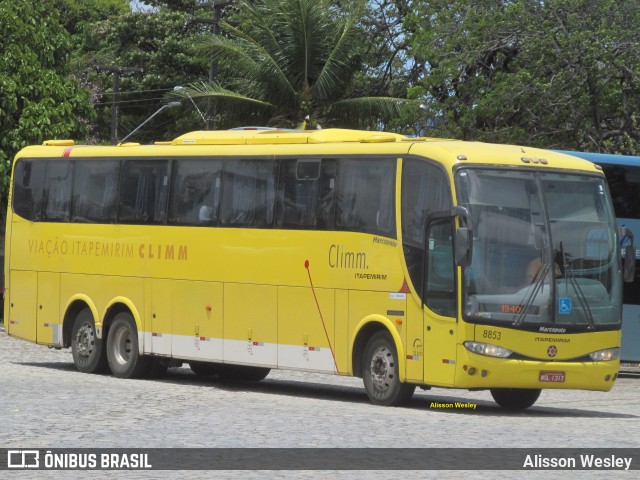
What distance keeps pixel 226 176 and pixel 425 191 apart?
4.11 m

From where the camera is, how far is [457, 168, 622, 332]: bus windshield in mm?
17469

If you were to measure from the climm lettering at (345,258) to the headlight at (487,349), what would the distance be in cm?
216

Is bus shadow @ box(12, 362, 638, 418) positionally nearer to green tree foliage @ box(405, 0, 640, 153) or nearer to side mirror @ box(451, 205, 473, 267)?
side mirror @ box(451, 205, 473, 267)

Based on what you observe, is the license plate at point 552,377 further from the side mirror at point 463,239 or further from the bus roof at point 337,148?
the bus roof at point 337,148

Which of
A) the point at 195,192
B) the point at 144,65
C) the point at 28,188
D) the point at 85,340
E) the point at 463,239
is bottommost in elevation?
the point at 85,340

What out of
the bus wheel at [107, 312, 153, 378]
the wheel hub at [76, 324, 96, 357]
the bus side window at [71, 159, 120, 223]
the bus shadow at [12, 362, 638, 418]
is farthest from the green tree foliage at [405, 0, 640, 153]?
the bus wheel at [107, 312, 153, 378]

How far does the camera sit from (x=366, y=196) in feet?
62.6

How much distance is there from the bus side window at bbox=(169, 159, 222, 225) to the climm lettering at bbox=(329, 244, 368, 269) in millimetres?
2616

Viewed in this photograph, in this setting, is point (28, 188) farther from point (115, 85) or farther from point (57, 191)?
point (115, 85)

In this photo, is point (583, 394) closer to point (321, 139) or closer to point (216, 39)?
point (321, 139)

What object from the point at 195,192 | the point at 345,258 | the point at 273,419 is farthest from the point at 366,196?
the point at 273,419

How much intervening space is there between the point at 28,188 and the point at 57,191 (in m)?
0.90

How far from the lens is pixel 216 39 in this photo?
41.9 m

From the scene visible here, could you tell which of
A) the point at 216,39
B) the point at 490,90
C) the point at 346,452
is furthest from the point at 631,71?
the point at 346,452
